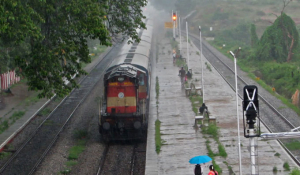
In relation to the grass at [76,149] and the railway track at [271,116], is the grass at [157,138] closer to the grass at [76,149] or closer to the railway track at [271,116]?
the grass at [76,149]

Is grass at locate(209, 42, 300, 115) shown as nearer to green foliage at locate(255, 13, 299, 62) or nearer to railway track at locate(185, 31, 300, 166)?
railway track at locate(185, 31, 300, 166)

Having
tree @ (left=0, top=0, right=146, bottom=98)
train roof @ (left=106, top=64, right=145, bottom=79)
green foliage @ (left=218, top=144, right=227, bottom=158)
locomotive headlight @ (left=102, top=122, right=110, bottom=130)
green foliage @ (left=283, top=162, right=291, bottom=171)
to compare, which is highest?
tree @ (left=0, top=0, right=146, bottom=98)

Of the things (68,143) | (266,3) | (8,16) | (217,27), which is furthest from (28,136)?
(266,3)

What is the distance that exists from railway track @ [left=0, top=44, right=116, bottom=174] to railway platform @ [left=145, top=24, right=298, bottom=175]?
15.8 ft

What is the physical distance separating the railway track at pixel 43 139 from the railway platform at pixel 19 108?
108 centimetres

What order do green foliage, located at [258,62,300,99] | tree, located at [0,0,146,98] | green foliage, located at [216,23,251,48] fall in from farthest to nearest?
green foliage, located at [216,23,251,48] → green foliage, located at [258,62,300,99] → tree, located at [0,0,146,98]

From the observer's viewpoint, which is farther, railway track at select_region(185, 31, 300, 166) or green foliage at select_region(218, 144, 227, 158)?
railway track at select_region(185, 31, 300, 166)

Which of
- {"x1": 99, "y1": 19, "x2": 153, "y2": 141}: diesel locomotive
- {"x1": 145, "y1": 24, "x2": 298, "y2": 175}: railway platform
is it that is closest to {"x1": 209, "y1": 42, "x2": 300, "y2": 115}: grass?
{"x1": 145, "y1": 24, "x2": 298, "y2": 175}: railway platform

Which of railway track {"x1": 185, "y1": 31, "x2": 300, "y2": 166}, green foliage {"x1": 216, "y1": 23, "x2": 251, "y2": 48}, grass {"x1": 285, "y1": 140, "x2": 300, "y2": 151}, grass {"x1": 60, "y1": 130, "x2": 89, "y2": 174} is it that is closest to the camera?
grass {"x1": 60, "y1": 130, "x2": 89, "y2": 174}

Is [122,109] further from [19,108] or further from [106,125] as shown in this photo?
[19,108]

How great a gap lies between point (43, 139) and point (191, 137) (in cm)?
740

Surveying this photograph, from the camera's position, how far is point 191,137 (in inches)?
845

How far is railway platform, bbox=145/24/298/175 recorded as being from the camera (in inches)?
682

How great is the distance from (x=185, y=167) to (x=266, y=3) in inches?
3412
